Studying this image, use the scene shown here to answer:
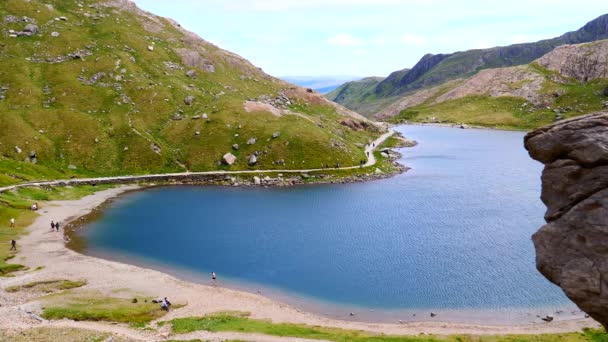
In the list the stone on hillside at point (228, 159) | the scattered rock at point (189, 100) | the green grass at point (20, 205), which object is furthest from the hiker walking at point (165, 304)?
the scattered rock at point (189, 100)

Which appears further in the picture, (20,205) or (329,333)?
(20,205)

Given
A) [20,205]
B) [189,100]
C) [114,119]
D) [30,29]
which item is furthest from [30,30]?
[20,205]

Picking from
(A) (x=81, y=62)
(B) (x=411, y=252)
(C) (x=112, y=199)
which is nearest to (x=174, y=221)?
(C) (x=112, y=199)

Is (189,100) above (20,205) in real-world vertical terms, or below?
above

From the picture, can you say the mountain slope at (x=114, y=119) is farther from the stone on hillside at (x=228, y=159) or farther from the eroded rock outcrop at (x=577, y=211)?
the eroded rock outcrop at (x=577, y=211)

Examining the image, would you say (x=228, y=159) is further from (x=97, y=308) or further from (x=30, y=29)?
(x=30, y=29)

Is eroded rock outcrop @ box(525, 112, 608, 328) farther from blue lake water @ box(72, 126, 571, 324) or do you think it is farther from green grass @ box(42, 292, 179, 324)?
green grass @ box(42, 292, 179, 324)

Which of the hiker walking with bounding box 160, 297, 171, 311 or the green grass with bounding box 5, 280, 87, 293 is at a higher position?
the green grass with bounding box 5, 280, 87, 293

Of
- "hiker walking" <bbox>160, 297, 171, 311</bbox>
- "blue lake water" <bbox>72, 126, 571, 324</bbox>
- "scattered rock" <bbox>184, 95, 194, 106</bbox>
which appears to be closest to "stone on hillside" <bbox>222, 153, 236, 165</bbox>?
"blue lake water" <bbox>72, 126, 571, 324</bbox>
